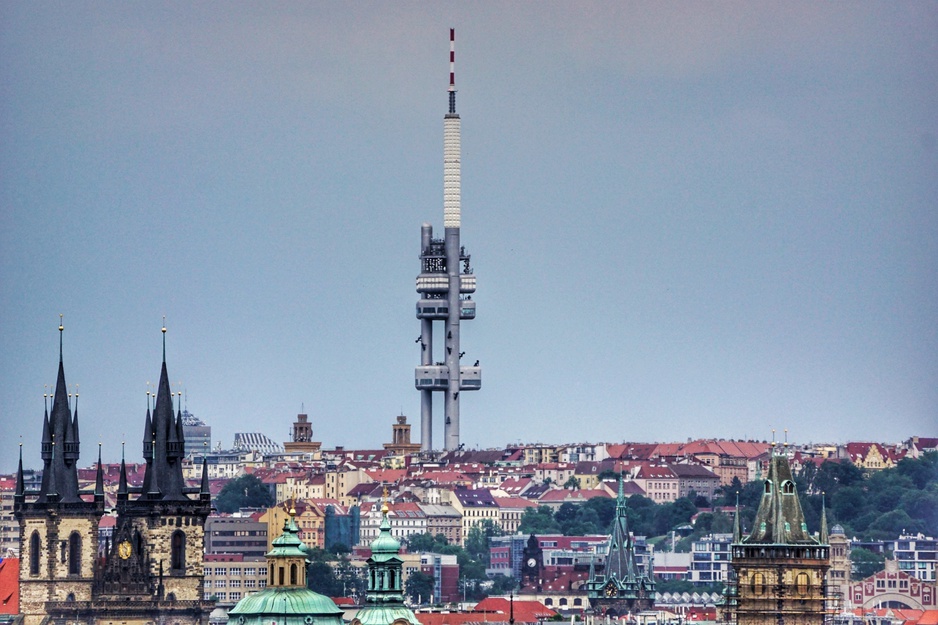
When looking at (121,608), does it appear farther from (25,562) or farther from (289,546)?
(289,546)

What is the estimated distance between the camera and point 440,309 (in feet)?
611

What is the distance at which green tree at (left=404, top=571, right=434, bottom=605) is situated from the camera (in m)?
145

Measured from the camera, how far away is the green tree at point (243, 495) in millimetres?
173375

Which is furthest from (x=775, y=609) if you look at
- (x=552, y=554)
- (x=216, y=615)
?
(x=552, y=554)

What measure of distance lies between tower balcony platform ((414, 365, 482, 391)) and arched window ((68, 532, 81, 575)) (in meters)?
92.0

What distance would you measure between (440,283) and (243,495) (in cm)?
1679

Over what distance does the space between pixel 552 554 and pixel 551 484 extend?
34161mm

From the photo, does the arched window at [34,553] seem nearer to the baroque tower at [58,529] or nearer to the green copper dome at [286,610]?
the baroque tower at [58,529]

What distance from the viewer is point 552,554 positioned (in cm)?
15838

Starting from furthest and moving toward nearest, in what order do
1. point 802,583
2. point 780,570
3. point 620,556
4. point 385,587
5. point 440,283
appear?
point 440,283 → point 620,556 → point 780,570 → point 802,583 → point 385,587

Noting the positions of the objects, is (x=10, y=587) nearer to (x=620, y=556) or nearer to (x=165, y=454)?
(x=165, y=454)

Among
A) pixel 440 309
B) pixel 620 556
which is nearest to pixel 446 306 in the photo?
pixel 440 309

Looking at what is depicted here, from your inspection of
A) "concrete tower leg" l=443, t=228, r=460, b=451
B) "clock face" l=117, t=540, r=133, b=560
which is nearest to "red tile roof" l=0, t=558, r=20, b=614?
"clock face" l=117, t=540, r=133, b=560

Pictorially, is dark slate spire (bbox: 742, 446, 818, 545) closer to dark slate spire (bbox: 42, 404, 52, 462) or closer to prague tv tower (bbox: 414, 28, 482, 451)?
dark slate spire (bbox: 42, 404, 52, 462)
